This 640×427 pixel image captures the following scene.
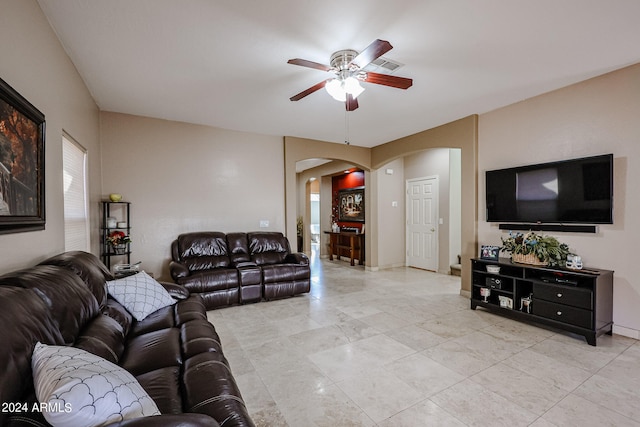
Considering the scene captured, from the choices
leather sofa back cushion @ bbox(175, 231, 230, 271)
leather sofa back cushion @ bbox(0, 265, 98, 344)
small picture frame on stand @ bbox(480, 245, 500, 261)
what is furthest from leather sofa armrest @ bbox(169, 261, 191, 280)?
small picture frame on stand @ bbox(480, 245, 500, 261)

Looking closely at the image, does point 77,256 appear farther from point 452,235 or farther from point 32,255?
point 452,235

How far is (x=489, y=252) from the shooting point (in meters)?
Result: 3.73

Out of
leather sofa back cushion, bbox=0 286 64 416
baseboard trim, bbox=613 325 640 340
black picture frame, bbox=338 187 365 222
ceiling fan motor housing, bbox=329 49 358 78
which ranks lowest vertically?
baseboard trim, bbox=613 325 640 340

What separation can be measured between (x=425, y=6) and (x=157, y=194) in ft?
13.7

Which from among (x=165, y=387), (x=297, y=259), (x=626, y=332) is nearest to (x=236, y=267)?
(x=297, y=259)

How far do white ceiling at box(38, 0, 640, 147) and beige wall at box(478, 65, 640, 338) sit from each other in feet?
0.68

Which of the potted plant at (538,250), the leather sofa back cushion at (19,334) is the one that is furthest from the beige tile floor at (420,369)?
the leather sofa back cushion at (19,334)

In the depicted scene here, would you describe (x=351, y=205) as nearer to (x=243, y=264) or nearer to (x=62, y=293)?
(x=243, y=264)

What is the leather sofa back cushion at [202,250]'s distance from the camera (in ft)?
13.6

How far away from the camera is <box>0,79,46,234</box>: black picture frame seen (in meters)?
1.45

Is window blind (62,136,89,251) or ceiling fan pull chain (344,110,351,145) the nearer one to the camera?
window blind (62,136,89,251)

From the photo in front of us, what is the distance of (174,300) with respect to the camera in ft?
8.63

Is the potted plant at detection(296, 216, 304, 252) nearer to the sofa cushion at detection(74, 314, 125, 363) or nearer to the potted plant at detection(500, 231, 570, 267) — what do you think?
the potted plant at detection(500, 231, 570, 267)

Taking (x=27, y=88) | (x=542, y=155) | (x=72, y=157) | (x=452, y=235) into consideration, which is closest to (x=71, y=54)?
(x=72, y=157)
